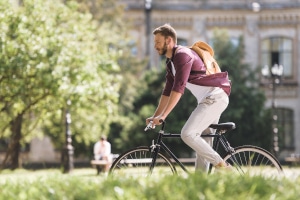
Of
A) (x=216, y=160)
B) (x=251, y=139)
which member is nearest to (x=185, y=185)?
(x=216, y=160)

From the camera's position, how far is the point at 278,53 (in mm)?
38250

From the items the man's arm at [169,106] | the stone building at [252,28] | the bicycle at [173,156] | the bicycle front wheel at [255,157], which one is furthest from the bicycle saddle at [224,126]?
the stone building at [252,28]

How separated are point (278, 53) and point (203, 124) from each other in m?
32.0

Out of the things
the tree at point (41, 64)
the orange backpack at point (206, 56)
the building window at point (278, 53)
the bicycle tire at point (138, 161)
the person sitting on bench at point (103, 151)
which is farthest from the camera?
the building window at point (278, 53)

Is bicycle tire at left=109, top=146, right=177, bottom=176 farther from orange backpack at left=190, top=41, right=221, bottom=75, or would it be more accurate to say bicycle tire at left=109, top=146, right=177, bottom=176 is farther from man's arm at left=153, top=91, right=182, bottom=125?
orange backpack at left=190, top=41, right=221, bottom=75

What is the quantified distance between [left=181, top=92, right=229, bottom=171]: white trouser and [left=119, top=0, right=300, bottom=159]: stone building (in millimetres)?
30771

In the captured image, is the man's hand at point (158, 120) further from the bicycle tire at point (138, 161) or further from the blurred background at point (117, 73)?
the blurred background at point (117, 73)

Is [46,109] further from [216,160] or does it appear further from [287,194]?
[287,194]

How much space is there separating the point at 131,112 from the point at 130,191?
30014 millimetres

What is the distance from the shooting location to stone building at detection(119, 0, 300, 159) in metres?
38.0

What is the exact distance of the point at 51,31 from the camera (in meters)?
19.1

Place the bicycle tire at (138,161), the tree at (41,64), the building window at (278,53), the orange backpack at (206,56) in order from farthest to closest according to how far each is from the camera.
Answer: the building window at (278,53)
the tree at (41,64)
the orange backpack at (206,56)
the bicycle tire at (138,161)

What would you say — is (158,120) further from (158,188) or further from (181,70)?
(158,188)

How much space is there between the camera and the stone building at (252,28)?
3803cm
